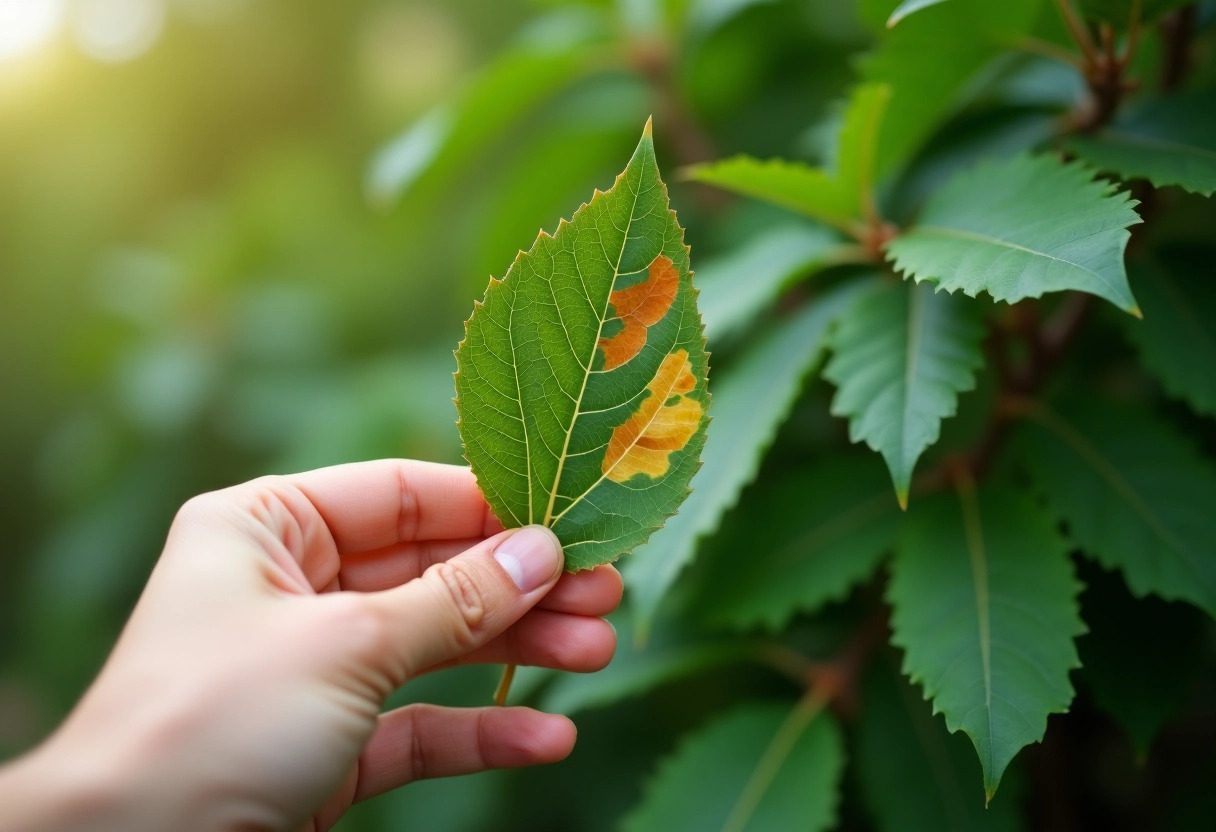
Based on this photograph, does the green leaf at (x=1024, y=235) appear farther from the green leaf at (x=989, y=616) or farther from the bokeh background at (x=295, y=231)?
the bokeh background at (x=295, y=231)

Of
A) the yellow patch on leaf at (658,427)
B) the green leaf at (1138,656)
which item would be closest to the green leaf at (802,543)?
the green leaf at (1138,656)

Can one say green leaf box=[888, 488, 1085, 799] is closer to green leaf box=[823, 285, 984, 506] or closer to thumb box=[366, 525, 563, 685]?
green leaf box=[823, 285, 984, 506]

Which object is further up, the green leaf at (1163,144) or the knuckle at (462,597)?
the green leaf at (1163,144)

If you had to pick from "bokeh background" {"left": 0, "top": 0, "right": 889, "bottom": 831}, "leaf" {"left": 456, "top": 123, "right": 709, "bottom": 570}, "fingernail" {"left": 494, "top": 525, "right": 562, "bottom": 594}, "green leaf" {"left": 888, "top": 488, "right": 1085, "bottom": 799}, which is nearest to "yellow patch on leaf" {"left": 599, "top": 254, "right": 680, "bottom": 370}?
"leaf" {"left": 456, "top": 123, "right": 709, "bottom": 570}

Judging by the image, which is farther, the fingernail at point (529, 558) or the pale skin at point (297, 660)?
the fingernail at point (529, 558)

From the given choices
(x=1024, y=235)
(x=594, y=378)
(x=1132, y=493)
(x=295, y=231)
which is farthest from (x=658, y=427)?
(x=295, y=231)

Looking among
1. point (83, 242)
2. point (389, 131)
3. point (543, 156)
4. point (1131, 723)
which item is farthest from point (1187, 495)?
point (83, 242)

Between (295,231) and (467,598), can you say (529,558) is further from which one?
(295,231)

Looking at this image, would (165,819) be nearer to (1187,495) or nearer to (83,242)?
(1187,495)
